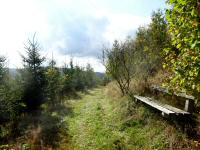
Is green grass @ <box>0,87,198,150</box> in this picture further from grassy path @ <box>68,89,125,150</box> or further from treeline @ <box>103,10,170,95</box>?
treeline @ <box>103,10,170,95</box>

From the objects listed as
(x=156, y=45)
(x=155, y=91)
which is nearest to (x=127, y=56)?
(x=156, y=45)

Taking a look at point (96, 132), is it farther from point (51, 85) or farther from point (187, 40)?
point (51, 85)

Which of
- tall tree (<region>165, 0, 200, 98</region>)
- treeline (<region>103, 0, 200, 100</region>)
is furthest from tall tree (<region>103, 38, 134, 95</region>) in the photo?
tall tree (<region>165, 0, 200, 98</region>)

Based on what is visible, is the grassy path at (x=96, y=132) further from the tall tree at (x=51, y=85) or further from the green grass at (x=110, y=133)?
the tall tree at (x=51, y=85)

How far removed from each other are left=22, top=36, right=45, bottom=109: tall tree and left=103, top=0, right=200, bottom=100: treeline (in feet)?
16.7

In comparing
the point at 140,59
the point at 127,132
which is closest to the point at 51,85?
the point at 140,59

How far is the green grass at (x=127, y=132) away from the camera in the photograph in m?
7.97

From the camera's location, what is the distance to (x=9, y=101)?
13547mm

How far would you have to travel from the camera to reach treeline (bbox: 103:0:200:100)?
371cm

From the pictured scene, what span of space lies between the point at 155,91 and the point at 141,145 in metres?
4.69

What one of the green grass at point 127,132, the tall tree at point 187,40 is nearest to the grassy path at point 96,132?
the green grass at point 127,132

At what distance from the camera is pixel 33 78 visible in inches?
688

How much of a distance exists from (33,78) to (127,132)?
386 inches

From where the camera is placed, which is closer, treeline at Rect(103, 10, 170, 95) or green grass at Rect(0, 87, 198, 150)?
green grass at Rect(0, 87, 198, 150)
